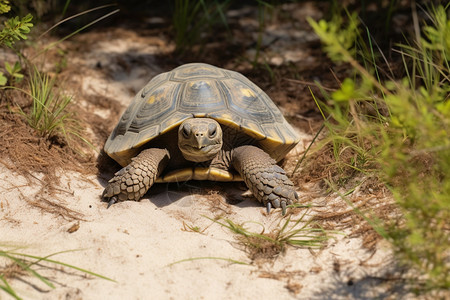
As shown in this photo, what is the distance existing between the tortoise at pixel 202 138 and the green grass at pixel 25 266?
81cm

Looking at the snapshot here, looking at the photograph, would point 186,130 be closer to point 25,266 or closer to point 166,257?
point 166,257

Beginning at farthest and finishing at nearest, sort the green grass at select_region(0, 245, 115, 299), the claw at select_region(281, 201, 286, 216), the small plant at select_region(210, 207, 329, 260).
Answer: the claw at select_region(281, 201, 286, 216), the small plant at select_region(210, 207, 329, 260), the green grass at select_region(0, 245, 115, 299)

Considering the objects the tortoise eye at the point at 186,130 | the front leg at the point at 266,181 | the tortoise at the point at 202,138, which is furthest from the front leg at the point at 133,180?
the front leg at the point at 266,181

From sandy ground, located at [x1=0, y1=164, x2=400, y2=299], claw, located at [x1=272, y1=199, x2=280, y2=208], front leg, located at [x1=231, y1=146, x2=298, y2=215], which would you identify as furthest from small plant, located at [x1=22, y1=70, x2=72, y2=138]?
claw, located at [x1=272, y1=199, x2=280, y2=208]

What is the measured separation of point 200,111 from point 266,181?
70 centimetres

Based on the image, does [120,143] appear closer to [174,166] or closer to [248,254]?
[174,166]

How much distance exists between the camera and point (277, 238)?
2537 millimetres

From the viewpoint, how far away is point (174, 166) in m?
3.44

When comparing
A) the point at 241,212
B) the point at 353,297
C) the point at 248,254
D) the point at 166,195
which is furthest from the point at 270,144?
the point at 353,297

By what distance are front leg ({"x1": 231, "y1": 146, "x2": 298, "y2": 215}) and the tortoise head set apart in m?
0.24

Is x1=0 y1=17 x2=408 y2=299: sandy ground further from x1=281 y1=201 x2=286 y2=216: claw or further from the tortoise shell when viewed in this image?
the tortoise shell

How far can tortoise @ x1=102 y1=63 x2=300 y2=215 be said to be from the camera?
308 centimetres

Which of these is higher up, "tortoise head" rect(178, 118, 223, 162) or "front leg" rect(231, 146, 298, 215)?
"tortoise head" rect(178, 118, 223, 162)

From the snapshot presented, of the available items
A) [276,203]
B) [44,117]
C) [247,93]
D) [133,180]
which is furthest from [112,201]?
[247,93]
